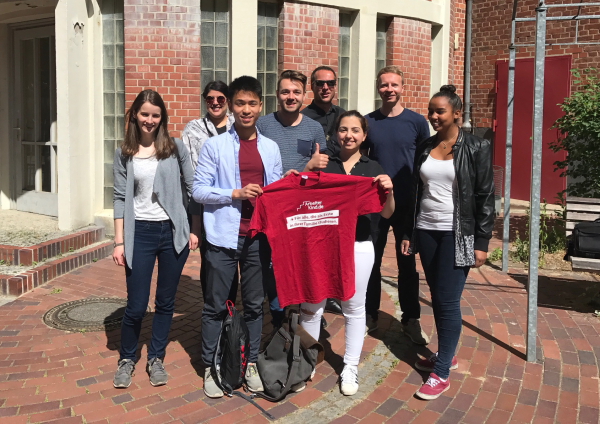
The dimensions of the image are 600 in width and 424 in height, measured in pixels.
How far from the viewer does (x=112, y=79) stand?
8.41 meters

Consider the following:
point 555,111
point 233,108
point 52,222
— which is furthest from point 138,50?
point 555,111

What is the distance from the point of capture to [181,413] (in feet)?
13.0

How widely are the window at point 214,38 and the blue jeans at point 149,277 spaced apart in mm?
4538

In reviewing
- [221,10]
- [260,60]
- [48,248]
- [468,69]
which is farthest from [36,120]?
[468,69]

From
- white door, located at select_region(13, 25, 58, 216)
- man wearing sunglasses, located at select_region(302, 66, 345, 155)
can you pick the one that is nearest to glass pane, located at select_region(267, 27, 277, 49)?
white door, located at select_region(13, 25, 58, 216)

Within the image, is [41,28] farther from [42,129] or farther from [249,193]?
[249,193]

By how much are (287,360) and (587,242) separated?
3176mm

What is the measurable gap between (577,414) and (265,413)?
2040 mm

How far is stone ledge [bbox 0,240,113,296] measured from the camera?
20.6ft

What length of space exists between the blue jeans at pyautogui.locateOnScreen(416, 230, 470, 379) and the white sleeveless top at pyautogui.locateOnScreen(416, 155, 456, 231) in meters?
0.07

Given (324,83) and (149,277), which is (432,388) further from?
(324,83)

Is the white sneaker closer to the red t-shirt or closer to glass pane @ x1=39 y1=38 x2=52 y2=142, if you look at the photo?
the red t-shirt

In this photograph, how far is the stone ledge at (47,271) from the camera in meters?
6.28

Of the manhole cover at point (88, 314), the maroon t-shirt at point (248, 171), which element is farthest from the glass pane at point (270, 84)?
the maroon t-shirt at point (248, 171)
